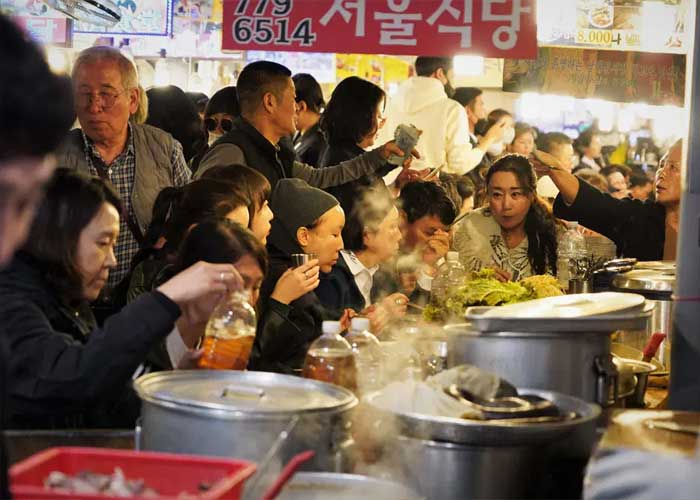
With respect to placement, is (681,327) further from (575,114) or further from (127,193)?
(575,114)

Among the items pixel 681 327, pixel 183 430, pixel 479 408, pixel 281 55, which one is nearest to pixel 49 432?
pixel 183 430

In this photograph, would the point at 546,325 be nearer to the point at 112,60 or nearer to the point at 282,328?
the point at 282,328

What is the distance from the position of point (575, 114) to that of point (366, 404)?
20.0 feet

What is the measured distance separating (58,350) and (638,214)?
432 centimetres

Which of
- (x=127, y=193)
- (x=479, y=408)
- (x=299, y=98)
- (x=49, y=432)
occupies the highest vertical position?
(x=299, y=98)

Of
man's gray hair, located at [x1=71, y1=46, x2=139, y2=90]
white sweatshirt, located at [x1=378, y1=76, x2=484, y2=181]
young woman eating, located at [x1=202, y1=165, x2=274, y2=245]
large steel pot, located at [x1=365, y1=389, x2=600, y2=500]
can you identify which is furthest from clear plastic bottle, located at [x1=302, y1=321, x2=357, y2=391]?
white sweatshirt, located at [x1=378, y1=76, x2=484, y2=181]

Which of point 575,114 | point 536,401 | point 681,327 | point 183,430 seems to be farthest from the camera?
point 575,114

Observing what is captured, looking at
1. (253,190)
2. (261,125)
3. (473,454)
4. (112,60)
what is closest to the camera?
(473,454)

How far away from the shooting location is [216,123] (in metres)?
6.14

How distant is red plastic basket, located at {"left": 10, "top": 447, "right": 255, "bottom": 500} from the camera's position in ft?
5.62

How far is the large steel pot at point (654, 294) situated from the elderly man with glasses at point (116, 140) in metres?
2.16

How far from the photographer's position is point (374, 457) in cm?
233

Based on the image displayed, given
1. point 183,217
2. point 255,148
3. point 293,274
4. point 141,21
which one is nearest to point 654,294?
point 293,274

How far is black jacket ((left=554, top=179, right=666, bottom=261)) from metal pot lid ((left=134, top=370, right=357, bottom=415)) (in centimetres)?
360
